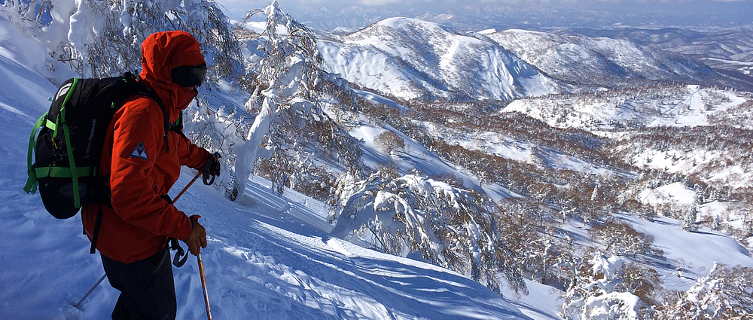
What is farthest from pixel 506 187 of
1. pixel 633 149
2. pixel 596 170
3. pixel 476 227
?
pixel 476 227

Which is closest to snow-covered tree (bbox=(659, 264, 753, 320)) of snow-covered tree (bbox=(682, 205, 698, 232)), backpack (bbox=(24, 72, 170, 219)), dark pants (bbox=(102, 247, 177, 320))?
dark pants (bbox=(102, 247, 177, 320))

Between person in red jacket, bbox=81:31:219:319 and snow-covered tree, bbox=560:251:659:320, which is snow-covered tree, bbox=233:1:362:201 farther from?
snow-covered tree, bbox=560:251:659:320

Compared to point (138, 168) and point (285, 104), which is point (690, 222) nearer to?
point (285, 104)

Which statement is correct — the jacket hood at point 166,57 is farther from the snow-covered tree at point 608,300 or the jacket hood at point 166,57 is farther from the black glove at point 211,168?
the snow-covered tree at point 608,300

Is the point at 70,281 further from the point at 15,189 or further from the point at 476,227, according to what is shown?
the point at 476,227

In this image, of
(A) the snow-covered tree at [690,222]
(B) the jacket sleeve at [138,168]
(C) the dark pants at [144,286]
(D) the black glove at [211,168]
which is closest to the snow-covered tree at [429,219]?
(D) the black glove at [211,168]

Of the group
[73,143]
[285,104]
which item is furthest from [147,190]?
[285,104]
